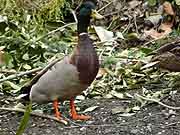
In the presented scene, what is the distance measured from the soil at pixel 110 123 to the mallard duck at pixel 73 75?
0.09 metres

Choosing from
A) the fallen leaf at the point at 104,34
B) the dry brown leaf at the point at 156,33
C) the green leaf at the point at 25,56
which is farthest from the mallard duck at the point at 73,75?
the dry brown leaf at the point at 156,33

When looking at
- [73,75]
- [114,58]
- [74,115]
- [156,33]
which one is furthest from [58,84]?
[156,33]

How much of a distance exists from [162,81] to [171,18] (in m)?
1.65

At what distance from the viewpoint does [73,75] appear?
2.94m

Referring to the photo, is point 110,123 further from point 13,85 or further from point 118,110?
point 13,85

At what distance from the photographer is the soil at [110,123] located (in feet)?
9.64

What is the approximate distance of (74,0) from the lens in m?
5.76

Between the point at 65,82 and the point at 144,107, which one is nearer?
the point at 65,82

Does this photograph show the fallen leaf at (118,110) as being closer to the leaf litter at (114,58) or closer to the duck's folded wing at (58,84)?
the leaf litter at (114,58)

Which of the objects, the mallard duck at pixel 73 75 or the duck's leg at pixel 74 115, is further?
the duck's leg at pixel 74 115

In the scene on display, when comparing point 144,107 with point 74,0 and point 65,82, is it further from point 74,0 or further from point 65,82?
point 74,0

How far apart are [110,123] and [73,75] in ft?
1.20

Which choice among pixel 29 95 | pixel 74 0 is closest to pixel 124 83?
pixel 29 95

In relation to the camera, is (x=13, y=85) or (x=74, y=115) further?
(x=13, y=85)
